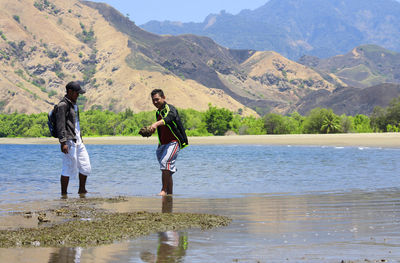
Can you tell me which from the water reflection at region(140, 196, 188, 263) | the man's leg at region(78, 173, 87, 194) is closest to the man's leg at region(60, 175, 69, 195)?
the man's leg at region(78, 173, 87, 194)

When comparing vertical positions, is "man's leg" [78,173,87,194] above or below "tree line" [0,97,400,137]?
below

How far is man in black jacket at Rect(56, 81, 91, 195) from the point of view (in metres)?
11.8

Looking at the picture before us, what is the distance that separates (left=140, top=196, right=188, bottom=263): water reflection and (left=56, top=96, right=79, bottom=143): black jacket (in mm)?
4877

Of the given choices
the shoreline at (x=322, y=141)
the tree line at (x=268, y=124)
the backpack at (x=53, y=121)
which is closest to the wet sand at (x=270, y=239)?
the backpack at (x=53, y=121)

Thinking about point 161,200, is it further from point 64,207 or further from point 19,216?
point 19,216

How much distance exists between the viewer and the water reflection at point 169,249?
19.5ft

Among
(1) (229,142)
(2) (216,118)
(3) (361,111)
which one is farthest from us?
(3) (361,111)

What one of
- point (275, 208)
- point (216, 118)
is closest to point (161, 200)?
point (275, 208)

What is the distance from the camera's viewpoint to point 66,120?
1195cm

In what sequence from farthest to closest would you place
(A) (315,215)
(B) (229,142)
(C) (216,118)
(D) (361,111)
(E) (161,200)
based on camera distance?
(D) (361,111) < (C) (216,118) < (B) (229,142) < (E) (161,200) < (A) (315,215)

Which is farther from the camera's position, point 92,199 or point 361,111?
point 361,111

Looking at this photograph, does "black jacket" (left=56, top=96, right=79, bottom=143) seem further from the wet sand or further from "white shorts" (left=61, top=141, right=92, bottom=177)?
the wet sand

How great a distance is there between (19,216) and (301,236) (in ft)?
16.8

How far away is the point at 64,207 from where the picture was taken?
10.8 metres
